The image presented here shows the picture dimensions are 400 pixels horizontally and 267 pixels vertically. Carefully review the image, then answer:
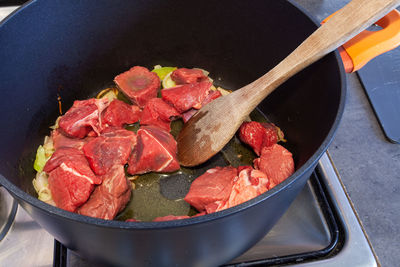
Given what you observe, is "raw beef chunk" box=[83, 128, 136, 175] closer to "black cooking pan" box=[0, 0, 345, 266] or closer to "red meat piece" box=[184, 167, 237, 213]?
"black cooking pan" box=[0, 0, 345, 266]

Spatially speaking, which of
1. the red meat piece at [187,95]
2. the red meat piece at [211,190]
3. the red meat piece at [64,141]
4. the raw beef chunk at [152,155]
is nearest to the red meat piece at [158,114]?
the red meat piece at [187,95]

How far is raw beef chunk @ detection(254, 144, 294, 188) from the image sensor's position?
1842 millimetres

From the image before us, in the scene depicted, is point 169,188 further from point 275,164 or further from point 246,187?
point 275,164

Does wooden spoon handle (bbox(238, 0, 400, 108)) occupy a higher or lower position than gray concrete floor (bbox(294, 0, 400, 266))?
higher

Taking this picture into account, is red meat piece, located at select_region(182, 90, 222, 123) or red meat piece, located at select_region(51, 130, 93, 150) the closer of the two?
red meat piece, located at select_region(51, 130, 93, 150)

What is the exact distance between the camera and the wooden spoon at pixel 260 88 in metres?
1.48

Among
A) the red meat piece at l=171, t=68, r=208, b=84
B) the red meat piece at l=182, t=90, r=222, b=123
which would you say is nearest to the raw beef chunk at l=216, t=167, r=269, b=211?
the red meat piece at l=182, t=90, r=222, b=123

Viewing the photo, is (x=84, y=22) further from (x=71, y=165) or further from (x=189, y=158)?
(x=189, y=158)

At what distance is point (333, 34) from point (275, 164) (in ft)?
2.43

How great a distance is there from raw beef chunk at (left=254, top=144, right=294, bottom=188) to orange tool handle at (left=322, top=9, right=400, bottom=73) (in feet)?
1.87

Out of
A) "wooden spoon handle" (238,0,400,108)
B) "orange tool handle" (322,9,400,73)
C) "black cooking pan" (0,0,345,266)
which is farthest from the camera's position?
"orange tool handle" (322,9,400,73)

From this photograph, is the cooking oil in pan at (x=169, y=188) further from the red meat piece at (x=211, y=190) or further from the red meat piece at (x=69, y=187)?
the red meat piece at (x=69, y=187)

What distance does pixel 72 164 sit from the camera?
6.21 ft

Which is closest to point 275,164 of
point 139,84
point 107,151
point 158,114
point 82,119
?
point 158,114
